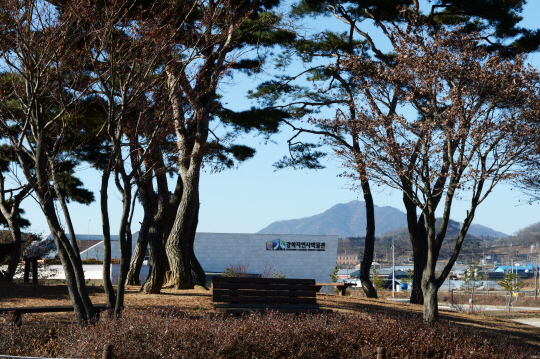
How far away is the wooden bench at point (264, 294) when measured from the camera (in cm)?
929

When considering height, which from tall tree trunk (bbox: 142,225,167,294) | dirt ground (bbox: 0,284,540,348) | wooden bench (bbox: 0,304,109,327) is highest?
tall tree trunk (bbox: 142,225,167,294)

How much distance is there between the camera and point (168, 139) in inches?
578

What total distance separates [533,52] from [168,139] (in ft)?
32.8

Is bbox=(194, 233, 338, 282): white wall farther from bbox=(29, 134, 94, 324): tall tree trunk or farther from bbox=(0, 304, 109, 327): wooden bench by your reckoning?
bbox=(29, 134, 94, 324): tall tree trunk

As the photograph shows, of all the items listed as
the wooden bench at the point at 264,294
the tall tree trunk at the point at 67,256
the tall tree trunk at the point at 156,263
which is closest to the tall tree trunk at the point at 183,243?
the tall tree trunk at the point at 156,263

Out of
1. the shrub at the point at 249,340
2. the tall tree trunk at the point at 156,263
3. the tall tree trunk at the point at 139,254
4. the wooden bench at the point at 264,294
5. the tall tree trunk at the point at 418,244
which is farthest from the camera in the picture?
the tall tree trunk at the point at 139,254

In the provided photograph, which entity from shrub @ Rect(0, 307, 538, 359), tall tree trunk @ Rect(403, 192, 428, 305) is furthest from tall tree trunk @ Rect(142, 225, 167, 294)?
tall tree trunk @ Rect(403, 192, 428, 305)

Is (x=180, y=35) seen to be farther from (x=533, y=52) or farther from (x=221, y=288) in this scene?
(x=533, y=52)

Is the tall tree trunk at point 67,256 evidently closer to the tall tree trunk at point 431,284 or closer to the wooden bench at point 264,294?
the wooden bench at point 264,294

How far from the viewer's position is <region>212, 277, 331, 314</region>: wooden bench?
366 inches

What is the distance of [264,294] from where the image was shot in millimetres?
9633

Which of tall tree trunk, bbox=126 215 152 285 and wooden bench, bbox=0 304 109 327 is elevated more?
tall tree trunk, bbox=126 215 152 285

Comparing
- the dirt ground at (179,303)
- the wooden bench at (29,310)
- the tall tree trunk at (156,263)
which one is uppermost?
the tall tree trunk at (156,263)

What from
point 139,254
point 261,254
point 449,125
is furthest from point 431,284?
point 261,254
